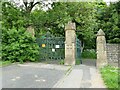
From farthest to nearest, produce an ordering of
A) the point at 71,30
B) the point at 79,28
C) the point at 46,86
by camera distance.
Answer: the point at 79,28
the point at 71,30
the point at 46,86

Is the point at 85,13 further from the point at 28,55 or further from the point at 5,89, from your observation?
the point at 5,89

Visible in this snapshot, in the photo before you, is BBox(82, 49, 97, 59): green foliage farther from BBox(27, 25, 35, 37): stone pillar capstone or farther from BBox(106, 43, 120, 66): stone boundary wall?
BBox(106, 43, 120, 66): stone boundary wall

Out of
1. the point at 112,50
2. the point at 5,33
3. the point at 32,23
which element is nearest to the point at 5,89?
the point at 112,50

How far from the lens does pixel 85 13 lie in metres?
27.4

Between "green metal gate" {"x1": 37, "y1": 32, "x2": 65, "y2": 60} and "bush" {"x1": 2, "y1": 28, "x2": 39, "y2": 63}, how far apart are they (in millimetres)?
627

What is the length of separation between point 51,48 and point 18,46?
8.82ft

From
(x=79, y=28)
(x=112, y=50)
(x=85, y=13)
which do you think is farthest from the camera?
(x=79, y=28)

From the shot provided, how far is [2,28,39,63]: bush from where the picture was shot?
66.6 feet

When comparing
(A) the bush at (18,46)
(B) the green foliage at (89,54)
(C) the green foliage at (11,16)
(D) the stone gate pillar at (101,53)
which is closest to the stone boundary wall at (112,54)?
(D) the stone gate pillar at (101,53)

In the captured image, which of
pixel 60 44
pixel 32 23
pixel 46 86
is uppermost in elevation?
pixel 32 23

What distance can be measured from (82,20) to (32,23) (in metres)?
6.41

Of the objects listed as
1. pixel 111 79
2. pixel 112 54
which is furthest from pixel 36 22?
pixel 111 79

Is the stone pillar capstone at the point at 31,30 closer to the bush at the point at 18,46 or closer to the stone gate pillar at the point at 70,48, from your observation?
the bush at the point at 18,46

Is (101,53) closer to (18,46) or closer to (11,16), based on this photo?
(18,46)
